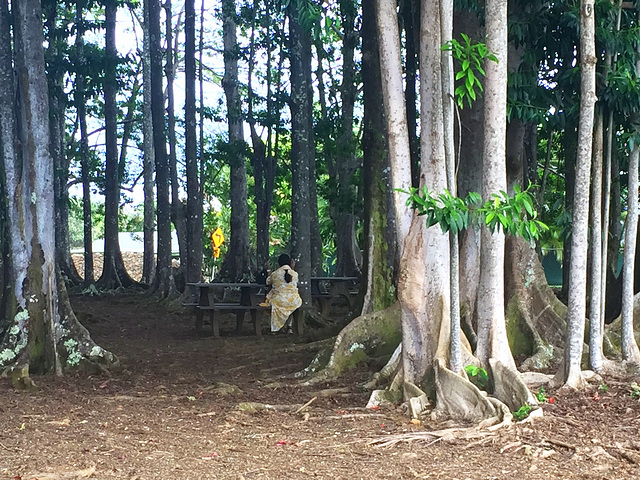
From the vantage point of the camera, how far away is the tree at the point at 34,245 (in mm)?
8766

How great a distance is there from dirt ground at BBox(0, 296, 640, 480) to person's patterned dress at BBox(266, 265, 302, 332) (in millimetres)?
3544

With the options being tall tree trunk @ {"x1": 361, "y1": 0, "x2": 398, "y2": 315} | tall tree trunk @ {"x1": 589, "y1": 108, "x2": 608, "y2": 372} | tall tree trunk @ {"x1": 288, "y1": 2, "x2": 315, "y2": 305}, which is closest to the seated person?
tall tree trunk @ {"x1": 288, "y1": 2, "x2": 315, "y2": 305}

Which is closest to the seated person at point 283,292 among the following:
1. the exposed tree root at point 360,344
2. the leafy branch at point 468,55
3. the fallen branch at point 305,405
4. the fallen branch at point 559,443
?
the exposed tree root at point 360,344

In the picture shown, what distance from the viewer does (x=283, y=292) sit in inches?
491

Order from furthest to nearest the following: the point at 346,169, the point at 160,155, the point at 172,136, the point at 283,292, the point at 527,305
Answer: the point at 346,169, the point at 172,136, the point at 160,155, the point at 283,292, the point at 527,305

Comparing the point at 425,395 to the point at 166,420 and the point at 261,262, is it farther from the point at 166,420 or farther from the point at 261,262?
the point at 261,262

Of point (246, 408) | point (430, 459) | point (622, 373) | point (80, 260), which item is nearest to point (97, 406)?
point (246, 408)

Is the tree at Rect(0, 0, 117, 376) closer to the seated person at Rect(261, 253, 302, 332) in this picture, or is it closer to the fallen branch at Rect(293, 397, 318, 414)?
the fallen branch at Rect(293, 397, 318, 414)

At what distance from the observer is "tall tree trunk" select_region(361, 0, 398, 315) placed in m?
9.65

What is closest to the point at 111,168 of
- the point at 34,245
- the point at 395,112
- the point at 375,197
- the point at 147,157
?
A: the point at 147,157

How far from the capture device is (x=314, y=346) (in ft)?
33.4

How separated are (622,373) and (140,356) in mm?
6444

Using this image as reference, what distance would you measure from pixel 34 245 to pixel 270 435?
14.3 feet

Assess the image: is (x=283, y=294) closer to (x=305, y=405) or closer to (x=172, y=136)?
(x=305, y=405)
